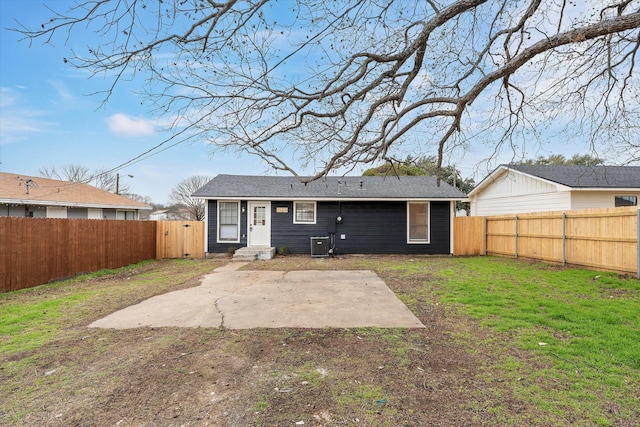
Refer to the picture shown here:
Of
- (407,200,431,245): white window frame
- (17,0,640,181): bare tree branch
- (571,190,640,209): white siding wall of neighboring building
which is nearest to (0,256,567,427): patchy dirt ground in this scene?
(17,0,640,181): bare tree branch

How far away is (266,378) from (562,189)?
43.1 ft

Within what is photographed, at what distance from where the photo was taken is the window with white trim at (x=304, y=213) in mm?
13461

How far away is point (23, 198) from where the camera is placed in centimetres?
1455

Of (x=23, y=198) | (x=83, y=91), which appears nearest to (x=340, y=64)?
(x=83, y=91)

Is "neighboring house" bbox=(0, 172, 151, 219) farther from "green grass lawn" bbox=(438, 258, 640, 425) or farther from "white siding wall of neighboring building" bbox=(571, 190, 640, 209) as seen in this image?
"white siding wall of neighboring building" bbox=(571, 190, 640, 209)

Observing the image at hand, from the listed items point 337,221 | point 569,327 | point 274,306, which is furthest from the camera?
point 337,221

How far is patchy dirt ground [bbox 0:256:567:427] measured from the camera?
2277 millimetres

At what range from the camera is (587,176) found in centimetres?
1241

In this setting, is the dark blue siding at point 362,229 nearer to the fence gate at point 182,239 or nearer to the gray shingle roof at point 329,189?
the gray shingle roof at point 329,189

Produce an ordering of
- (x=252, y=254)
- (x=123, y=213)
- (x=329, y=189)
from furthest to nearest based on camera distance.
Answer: (x=123, y=213) < (x=329, y=189) < (x=252, y=254)

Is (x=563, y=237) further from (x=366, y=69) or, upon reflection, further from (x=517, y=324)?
(x=366, y=69)

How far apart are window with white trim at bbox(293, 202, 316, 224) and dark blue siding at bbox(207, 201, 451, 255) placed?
171 mm

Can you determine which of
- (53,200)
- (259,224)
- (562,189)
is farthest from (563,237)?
(53,200)

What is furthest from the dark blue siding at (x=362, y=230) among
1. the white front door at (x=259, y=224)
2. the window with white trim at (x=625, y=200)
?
the window with white trim at (x=625, y=200)
